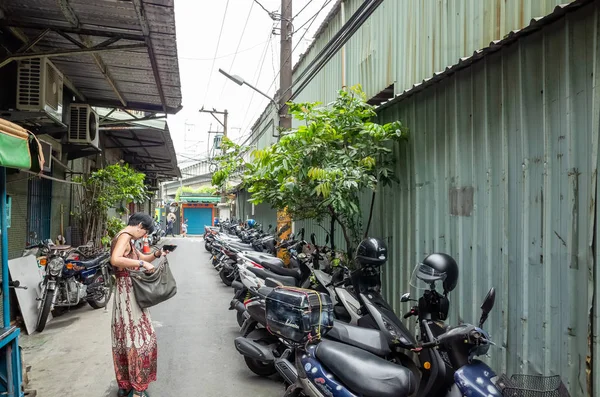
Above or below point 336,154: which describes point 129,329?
below

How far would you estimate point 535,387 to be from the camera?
1.69 metres

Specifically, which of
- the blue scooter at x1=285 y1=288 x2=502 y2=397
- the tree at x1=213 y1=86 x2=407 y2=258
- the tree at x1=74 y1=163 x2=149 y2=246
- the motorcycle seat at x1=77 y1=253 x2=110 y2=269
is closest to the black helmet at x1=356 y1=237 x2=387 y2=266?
the tree at x1=213 y1=86 x2=407 y2=258

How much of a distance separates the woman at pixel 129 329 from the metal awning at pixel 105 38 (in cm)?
264

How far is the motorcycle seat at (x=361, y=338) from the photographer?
2.83 m

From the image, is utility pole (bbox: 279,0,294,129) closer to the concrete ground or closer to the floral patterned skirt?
the concrete ground

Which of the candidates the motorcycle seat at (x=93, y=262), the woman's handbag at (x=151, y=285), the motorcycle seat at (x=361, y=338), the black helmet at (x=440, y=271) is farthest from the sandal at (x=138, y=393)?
the motorcycle seat at (x=93, y=262)

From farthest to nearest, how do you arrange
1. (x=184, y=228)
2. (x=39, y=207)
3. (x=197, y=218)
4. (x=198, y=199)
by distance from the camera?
(x=197, y=218) < (x=198, y=199) < (x=184, y=228) < (x=39, y=207)

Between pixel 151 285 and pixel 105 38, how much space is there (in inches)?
149

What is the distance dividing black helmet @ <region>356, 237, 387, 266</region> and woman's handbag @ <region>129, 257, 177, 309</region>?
169 cm

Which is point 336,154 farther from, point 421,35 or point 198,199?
point 198,199

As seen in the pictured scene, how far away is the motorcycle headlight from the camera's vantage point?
5.39 meters

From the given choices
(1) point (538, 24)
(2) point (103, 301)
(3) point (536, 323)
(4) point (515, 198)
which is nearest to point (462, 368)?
(3) point (536, 323)

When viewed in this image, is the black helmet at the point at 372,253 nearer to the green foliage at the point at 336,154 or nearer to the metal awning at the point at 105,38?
the green foliage at the point at 336,154

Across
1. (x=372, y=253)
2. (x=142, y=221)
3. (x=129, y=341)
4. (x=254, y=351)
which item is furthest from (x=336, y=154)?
(x=129, y=341)
